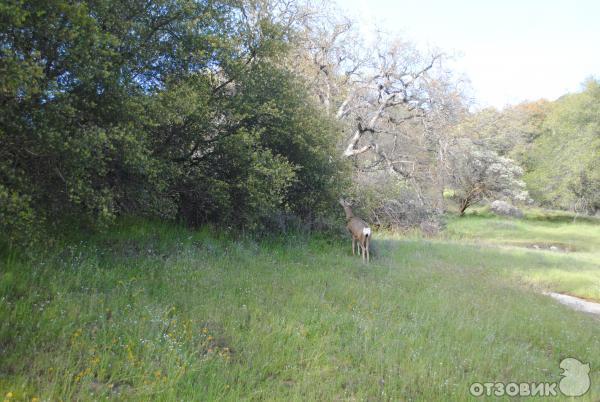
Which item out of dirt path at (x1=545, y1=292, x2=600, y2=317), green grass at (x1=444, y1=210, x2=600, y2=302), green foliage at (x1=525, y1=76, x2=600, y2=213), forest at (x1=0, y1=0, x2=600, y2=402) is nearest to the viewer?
forest at (x1=0, y1=0, x2=600, y2=402)

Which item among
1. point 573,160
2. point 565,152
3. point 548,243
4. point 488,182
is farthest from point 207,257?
point 565,152

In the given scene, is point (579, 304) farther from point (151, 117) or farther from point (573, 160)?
point (573, 160)

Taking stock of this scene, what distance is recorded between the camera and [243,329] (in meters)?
6.03

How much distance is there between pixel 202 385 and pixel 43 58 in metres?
5.33

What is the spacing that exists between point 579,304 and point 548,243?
686 inches

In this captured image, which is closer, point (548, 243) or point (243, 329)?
point (243, 329)

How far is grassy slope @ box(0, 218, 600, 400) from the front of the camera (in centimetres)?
454

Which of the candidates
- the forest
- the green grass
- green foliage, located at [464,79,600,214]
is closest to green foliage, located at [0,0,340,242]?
the forest

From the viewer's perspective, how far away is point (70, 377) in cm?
411

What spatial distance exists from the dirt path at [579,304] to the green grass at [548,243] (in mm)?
868

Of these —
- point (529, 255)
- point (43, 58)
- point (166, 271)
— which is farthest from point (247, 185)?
point (529, 255)

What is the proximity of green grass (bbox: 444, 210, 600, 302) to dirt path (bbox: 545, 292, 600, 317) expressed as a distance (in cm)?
87

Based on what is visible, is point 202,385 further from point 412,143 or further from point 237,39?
point 412,143

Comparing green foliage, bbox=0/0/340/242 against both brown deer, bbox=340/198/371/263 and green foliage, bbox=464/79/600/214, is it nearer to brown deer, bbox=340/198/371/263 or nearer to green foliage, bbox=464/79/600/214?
brown deer, bbox=340/198/371/263
